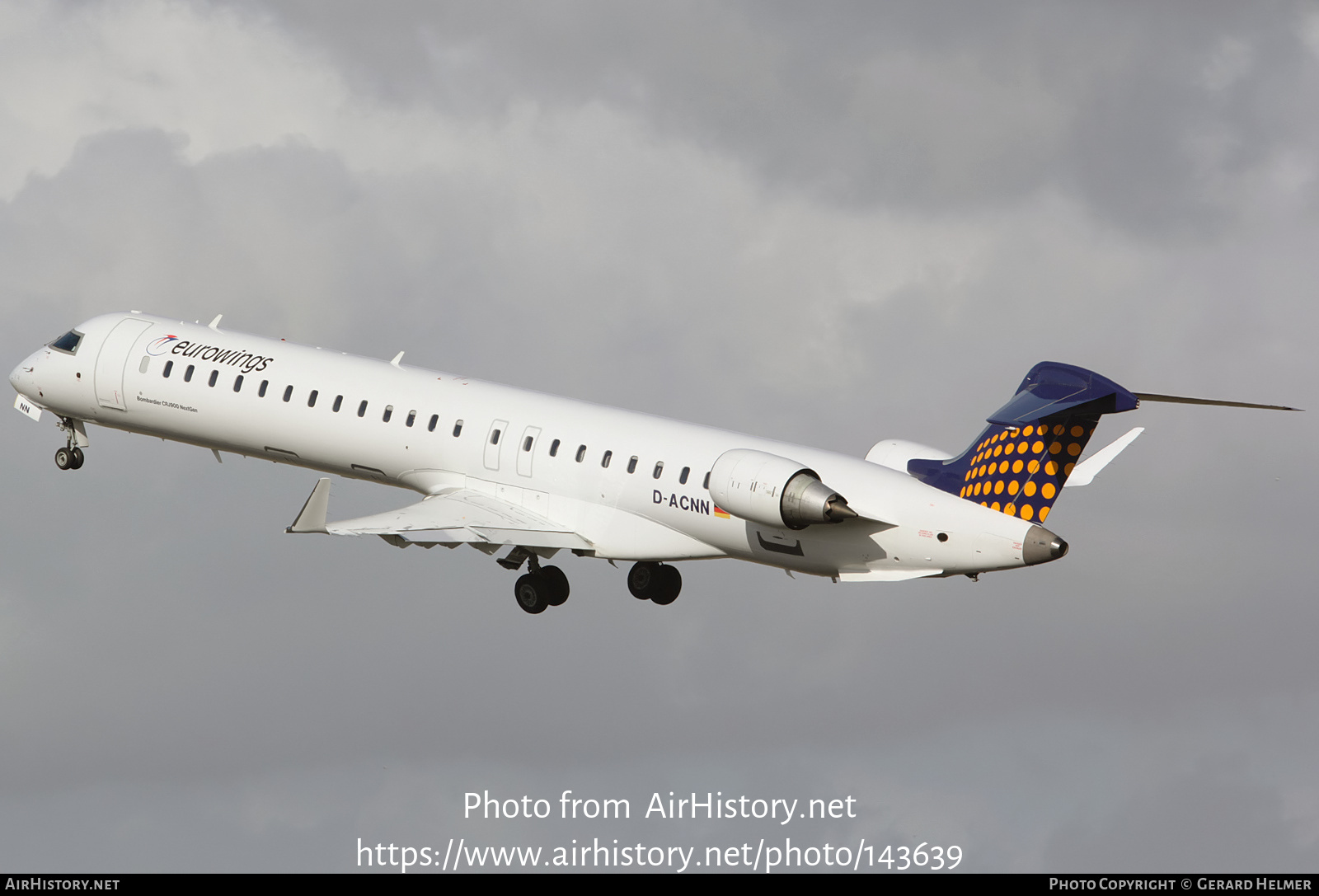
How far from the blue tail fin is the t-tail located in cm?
1

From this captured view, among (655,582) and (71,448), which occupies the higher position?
(71,448)

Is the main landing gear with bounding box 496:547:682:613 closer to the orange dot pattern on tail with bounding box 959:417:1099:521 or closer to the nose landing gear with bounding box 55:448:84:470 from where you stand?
the orange dot pattern on tail with bounding box 959:417:1099:521

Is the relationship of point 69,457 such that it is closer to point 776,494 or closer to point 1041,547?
point 776,494

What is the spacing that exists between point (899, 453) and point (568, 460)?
20.9ft

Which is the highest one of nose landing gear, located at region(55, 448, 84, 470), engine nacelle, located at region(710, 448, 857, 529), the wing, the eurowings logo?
the eurowings logo

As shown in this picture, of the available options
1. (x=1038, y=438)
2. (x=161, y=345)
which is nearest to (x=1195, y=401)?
(x=1038, y=438)

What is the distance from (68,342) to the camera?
4553 centimetres

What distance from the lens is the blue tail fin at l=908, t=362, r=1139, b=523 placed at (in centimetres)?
3522

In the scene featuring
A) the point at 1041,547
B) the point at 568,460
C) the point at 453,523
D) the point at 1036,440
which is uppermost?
the point at 568,460

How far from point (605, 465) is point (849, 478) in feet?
16.1

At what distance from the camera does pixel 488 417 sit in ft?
135

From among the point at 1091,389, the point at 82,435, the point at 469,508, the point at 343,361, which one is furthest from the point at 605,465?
the point at 82,435

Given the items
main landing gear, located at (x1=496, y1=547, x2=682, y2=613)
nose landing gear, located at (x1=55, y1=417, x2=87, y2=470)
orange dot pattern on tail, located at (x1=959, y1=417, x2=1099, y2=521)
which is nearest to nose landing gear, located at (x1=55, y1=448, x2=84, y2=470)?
nose landing gear, located at (x1=55, y1=417, x2=87, y2=470)

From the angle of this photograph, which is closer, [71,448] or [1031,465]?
[1031,465]
